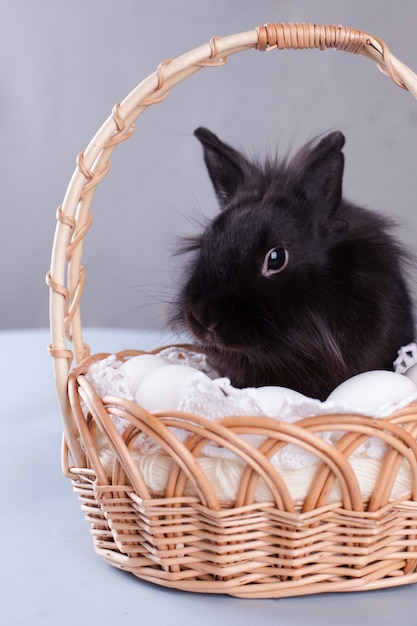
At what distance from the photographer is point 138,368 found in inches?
51.4

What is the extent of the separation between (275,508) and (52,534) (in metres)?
0.46

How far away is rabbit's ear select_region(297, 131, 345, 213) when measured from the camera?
130 cm

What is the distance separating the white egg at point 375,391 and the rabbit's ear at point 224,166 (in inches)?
21.3

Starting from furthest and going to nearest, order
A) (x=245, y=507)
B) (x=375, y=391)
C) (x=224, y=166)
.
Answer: (x=224, y=166) < (x=375, y=391) < (x=245, y=507)

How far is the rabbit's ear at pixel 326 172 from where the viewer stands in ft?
4.26

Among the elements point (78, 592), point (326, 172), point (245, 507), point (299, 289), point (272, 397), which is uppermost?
point (326, 172)

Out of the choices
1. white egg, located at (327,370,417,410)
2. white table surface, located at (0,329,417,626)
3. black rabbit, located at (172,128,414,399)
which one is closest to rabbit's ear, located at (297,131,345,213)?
black rabbit, located at (172,128,414,399)

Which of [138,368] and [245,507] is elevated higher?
[138,368]

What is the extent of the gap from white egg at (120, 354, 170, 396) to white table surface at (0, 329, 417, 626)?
26 cm

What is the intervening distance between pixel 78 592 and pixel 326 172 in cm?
77

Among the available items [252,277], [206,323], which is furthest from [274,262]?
[206,323]

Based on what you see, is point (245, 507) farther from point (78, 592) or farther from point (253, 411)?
point (78, 592)

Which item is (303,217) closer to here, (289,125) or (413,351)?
(413,351)

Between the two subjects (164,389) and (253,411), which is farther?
(164,389)
